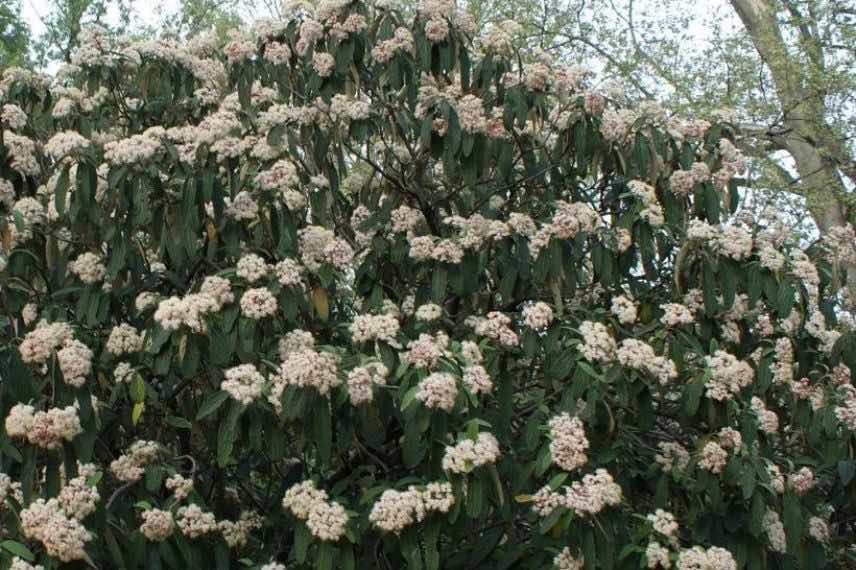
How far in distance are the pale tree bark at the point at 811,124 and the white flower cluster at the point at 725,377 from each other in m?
7.63

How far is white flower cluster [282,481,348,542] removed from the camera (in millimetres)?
3795

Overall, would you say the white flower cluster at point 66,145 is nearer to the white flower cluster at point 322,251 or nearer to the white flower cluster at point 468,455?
the white flower cluster at point 322,251

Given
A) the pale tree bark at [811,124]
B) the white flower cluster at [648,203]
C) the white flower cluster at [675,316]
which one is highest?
the pale tree bark at [811,124]

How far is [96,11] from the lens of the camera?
725 inches

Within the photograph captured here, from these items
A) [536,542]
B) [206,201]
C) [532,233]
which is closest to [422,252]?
[532,233]

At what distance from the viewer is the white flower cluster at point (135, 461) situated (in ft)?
13.7

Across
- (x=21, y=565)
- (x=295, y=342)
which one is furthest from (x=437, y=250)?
(x=21, y=565)

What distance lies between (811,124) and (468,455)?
984 cm

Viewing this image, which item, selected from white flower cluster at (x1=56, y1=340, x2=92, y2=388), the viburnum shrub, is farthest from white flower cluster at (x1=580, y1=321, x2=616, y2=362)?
white flower cluster at (x1=56, y1=340, x2=92, y2=388)

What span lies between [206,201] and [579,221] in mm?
1499

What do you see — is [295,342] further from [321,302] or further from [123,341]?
[123,341]

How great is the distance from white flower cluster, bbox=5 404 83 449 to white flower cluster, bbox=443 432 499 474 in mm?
1249

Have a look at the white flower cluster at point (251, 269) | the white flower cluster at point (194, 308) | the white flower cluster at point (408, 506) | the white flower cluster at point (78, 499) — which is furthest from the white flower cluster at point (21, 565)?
the white flower cluster at point (251, 269)

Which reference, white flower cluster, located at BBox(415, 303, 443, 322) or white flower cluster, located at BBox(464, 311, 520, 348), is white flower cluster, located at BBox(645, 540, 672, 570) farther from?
white flower cluster, located at BBox(415, 303, 443, 322)
